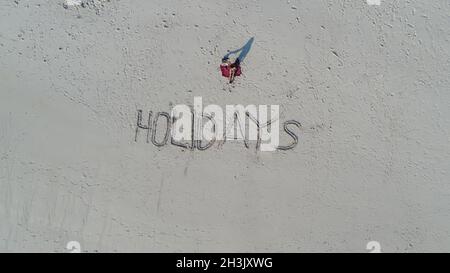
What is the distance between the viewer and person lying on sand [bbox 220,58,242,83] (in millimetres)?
6320

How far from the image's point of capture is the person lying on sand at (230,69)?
249 inches

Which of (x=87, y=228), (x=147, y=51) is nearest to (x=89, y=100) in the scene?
(x=147, y=51)

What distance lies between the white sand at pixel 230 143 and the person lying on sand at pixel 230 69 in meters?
0.10

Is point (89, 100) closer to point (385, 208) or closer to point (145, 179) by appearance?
point (145, 179)

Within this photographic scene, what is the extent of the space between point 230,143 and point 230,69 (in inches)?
33.9

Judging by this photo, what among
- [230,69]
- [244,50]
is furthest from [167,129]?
[244,50]

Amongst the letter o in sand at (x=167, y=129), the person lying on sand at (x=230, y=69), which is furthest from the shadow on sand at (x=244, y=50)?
the letter o in sand at (x=167, y=129)

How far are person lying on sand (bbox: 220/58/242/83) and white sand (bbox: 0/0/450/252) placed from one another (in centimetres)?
10

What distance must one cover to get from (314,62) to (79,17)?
110 inches

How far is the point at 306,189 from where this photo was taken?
6324 mm

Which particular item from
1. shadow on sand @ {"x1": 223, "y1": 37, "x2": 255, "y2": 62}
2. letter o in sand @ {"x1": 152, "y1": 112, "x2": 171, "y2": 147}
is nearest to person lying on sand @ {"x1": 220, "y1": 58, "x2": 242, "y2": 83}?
shadow on sand @ {"x1": 223, "y1": 37, "x2": 255, "y2": 62}

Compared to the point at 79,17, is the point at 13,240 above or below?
below

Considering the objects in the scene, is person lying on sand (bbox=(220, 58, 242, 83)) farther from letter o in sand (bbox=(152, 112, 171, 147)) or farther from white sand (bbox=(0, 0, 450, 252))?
letter o in sand (bbox=(152, 112, 171, 147))
